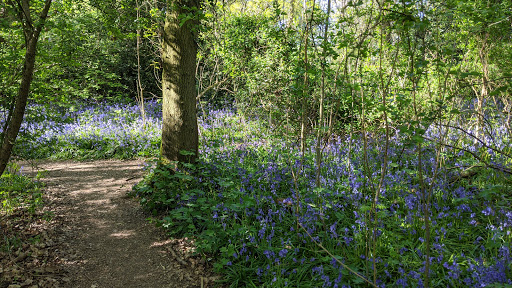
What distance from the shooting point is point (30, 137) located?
142 inches

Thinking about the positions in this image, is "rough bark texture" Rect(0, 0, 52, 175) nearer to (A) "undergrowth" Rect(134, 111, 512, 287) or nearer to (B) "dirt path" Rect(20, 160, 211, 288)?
(B) "dirt path" Rect(20, 160, 211, 288)

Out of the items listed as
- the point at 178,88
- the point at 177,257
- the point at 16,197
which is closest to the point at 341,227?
the point at 177,257

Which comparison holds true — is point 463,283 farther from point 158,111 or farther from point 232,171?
point 158,111

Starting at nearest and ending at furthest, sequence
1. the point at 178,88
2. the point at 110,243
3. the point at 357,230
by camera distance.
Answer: the point at 357,230 → the point at 110,243 → the point at 178,88

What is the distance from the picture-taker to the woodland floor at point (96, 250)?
322 cm

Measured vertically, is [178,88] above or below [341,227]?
above

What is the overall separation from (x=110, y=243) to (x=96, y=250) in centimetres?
19

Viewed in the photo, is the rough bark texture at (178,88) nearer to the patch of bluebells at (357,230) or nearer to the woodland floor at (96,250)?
the patch of bluebells at (357,230)

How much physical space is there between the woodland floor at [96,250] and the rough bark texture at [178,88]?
108 centimetres

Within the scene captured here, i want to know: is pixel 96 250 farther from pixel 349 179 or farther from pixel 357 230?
pixel 349 179

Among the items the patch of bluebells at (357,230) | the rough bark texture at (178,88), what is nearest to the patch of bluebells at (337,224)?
the patch of bluebells at (357,230)

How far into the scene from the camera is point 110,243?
3885mm

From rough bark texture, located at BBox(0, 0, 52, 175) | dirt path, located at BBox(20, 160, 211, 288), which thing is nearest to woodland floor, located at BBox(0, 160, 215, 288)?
dirt path, located at BBox(20, 160, 211, 288)

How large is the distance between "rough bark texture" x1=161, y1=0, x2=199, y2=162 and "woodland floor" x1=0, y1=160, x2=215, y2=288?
3.54 ft
